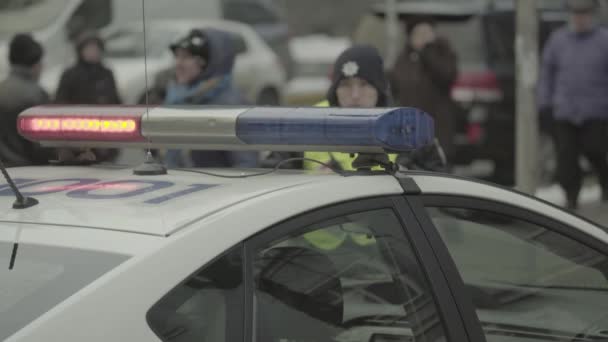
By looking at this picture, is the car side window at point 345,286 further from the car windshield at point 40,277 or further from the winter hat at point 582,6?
the winter hat at point 582,6

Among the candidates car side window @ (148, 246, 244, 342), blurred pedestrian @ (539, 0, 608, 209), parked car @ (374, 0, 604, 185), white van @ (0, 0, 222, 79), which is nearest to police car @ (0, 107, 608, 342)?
car side window @ (148, 246, 244, 342)

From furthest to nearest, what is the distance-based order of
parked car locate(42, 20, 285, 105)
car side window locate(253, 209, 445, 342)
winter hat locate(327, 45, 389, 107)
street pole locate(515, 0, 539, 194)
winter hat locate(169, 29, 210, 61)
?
parked car locate(42, 20, 285, 105) → street pole locate(515, 0, 539, 194) → winter hat locate(169, 29, 210, 61) → winter hat locate(327, 45, 389, 107) → car side window locate(253, 209, 445, 342)

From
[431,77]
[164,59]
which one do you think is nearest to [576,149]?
[431,77]

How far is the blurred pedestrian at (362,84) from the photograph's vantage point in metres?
4.93

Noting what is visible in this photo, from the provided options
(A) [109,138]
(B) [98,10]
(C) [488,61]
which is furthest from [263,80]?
(A) [109,138]

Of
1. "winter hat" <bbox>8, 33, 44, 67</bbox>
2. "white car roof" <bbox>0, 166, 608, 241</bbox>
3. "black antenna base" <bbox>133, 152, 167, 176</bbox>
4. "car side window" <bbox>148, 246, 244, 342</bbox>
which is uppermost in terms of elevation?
"winter hat" <bbox>8, 33, 44, 67</bbox>

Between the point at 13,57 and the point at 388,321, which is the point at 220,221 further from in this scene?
the point at 13,57

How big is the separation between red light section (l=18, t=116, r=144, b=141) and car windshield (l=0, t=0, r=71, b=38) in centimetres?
908

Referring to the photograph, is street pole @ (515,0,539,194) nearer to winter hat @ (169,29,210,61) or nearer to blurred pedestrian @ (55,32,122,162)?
winter hat @ (169,29,210,61)

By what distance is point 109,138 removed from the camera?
3172 millimetres

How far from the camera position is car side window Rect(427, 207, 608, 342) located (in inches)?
129

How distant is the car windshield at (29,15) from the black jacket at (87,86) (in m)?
3.46

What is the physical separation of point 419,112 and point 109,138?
83cm

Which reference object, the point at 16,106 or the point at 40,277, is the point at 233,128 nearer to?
the point at 40,277
